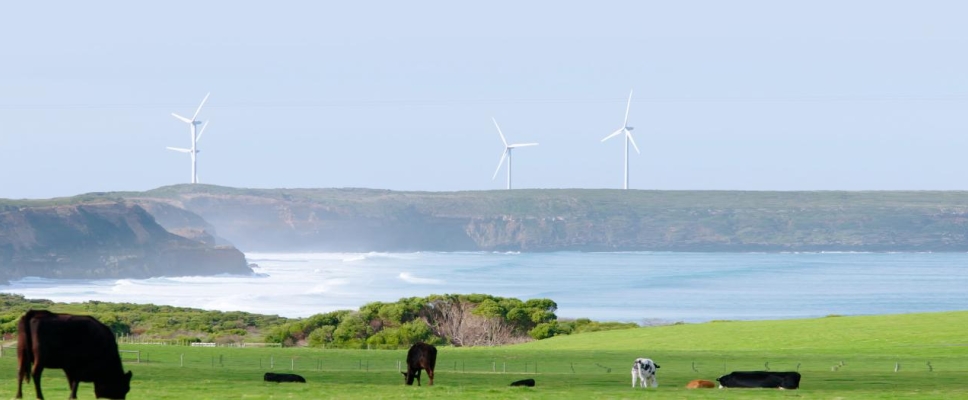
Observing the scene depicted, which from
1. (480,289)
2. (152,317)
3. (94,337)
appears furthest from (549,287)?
(94,337)

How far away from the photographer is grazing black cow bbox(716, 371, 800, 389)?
27.4m

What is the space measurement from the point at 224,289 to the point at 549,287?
4587 cm

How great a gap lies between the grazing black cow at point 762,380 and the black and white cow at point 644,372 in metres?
2.14

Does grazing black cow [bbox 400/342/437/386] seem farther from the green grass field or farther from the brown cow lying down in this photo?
the brown cow lying down

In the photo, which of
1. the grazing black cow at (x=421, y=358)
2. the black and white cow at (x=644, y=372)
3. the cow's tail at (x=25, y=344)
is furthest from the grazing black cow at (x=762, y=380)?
the cow's tail at (x=25, y=344)

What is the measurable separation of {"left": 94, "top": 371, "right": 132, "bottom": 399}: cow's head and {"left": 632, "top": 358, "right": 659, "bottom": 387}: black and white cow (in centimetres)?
1532

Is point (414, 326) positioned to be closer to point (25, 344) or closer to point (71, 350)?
point (71, 350)

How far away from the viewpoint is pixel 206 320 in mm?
95500

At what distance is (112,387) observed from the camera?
16.6 metres

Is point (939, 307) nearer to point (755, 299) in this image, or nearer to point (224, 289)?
point (755, 299)

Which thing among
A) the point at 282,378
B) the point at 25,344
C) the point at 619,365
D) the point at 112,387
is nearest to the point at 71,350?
the point at 25,344

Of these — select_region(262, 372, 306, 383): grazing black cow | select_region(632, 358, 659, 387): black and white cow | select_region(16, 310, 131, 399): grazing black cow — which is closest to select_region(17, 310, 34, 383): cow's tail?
select_region(16, 310, 131, 399): grazing black cow

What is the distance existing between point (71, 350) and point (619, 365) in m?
26.1

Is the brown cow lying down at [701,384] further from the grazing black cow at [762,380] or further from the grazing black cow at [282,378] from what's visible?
the grazing black cow at [282,378]
